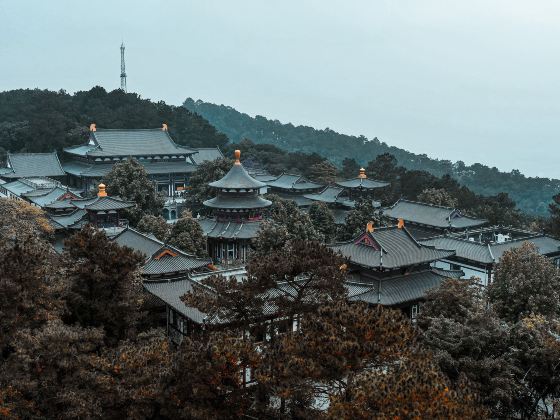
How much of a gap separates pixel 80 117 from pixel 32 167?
29661mm

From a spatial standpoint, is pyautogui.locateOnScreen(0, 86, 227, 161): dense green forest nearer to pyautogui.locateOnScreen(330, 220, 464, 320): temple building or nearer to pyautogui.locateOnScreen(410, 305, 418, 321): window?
pyautogui.locateOnScreen(330, 220, 464, 320): temple building

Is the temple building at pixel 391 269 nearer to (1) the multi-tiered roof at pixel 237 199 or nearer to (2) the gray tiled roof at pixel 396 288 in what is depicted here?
(2) the gray tiled roof at pixel 396 288

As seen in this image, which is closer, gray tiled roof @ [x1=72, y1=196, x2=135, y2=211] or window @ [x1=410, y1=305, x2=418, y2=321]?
window @ [x1=410, y1=305, x2=418, y2=321]

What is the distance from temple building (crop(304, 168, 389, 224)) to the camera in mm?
50812

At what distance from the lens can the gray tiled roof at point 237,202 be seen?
38.5 meters

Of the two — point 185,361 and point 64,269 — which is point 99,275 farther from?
point 185,361

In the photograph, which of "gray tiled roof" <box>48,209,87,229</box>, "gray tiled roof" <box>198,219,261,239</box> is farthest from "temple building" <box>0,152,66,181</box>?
"gray tiled roof" <box>198,219,261,239</box>

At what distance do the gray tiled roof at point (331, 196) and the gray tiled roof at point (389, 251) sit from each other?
2172cm

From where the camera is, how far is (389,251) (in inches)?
1090

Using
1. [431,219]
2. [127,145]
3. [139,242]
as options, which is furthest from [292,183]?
[139,242]

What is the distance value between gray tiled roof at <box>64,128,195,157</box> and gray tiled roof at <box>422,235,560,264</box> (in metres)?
28.9

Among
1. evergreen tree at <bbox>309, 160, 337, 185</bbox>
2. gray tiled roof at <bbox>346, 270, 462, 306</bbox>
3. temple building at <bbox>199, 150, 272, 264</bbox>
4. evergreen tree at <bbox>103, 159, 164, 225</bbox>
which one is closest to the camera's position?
gray tiled roof at <bbox>346, 270, 462, 306</bbox>

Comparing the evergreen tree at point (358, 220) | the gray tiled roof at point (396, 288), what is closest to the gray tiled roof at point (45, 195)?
the evergreen tree at point (358, 220)

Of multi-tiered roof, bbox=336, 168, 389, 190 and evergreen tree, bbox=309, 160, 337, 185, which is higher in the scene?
multi-tiered roof, bbox=336, 168, 389, 190
